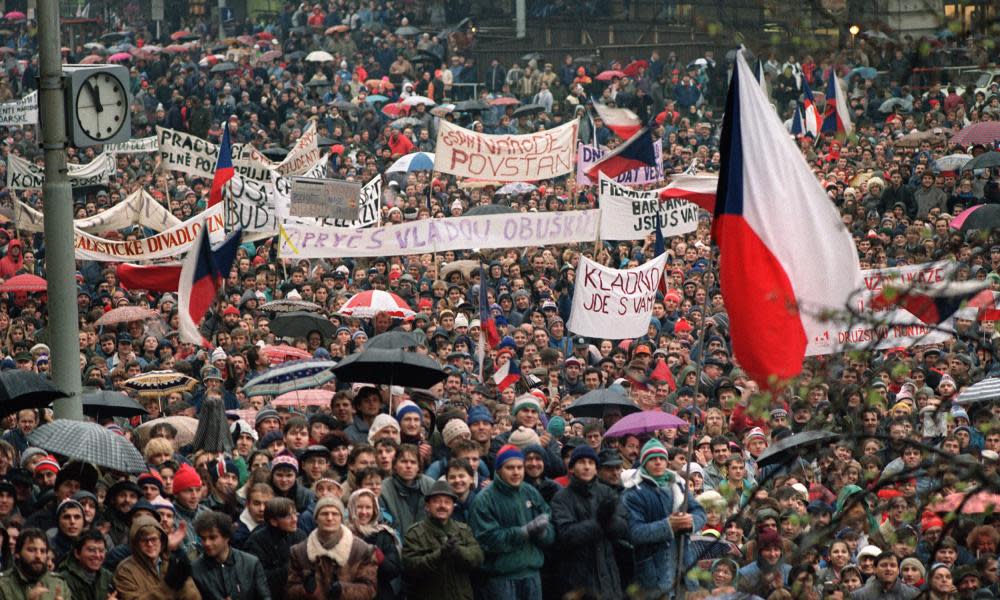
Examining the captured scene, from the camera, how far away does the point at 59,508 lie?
958 cm

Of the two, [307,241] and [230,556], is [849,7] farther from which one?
[307,241]

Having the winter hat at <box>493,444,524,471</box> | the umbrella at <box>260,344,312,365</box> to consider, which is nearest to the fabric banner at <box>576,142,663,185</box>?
the umbrella at <box>260,344,312,365</box>

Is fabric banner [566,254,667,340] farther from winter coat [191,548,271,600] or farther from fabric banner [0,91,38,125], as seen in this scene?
fabric banner [0,91,38,125]

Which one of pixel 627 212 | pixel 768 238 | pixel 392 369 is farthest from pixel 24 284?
pixel 768 238

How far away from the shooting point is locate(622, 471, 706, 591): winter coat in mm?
9938

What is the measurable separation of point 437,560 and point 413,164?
2078 centimetres

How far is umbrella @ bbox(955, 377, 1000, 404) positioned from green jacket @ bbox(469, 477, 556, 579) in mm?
4587

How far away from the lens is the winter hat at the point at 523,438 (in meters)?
11.4

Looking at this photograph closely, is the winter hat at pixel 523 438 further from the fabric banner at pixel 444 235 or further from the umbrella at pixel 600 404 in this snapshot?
the fabric banner at pixel 444 235

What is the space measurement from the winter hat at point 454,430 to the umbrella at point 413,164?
1807cm

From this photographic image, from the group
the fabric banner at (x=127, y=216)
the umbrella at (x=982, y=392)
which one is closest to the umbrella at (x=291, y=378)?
the umbrella at (x=982, y=392)

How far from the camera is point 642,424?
1222 centimetres

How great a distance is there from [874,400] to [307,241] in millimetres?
14829

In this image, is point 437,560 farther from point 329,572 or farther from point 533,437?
point 533,437
